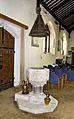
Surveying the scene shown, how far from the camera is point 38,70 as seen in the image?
171 inches

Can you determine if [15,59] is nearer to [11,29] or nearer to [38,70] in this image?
[11,29]

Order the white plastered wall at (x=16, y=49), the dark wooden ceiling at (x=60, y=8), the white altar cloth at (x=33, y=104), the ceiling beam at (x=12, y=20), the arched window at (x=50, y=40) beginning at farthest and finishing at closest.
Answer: the arched window at (x=50, y=40)
the dark wooden ceiling at (x=60, y=8)
the white plastered wall at (x=16, y=49)
the ceiling beam at (x=12, y=20)
the white altar cloth at (x=33, y=104)

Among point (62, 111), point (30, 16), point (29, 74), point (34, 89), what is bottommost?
point (62, 111)

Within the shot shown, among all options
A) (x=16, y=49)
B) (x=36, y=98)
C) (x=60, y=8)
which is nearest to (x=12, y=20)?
(x=16, y=49)

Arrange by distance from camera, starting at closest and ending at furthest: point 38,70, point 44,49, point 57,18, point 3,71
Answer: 1. point 38,70
2. point 3,71
3. point 44,49
4. point 57,18

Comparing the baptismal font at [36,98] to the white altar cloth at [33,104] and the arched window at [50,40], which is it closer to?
the white altar cloth at [33,104]

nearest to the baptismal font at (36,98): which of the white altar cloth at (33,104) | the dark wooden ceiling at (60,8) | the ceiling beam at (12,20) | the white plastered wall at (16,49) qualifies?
the white altar cloth at (33,104)

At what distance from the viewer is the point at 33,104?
425 centimetres

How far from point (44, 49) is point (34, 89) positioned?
5.28m

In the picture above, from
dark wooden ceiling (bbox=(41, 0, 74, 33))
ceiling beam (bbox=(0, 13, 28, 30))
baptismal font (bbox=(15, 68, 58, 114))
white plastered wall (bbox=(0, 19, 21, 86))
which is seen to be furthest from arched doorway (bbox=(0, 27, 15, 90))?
dark wooden ceiling (bbox=(41, 0, 74, 33))

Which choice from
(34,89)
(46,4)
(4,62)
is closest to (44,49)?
(46,4)

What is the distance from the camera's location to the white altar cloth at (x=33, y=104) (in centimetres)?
398

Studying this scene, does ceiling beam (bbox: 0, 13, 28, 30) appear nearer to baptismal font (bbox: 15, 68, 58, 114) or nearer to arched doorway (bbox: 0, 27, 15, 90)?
arched doorway (bbox: 0, 27, 15, 90)

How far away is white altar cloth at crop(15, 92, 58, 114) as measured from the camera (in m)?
3.98
